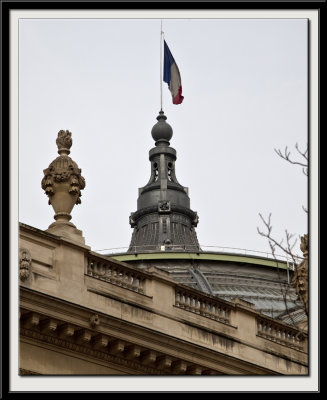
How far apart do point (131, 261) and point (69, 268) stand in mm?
23288

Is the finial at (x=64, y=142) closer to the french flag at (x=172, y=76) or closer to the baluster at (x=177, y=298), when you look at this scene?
the baluster at (x=177, y=298)

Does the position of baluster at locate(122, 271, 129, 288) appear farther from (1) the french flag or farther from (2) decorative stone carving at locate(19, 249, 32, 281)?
(1) the french flag

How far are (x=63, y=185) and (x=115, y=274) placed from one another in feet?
8.93

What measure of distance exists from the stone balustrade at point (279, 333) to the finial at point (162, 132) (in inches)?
1620

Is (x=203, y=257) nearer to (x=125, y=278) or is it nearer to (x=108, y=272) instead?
(x=125, y=278)

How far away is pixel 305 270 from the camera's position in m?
29.7

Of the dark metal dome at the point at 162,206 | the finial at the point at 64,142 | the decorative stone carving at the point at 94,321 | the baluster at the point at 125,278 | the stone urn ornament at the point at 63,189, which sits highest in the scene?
the dark metal dome at the point at 162,206

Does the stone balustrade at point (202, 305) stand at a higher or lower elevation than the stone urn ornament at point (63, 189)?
lower

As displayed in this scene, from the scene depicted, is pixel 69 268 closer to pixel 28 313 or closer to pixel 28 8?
pixel 28 313

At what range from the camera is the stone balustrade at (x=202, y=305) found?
3719cm

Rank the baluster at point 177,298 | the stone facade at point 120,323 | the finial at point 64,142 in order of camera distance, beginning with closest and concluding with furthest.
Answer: the stone facade at point 120,323, the finial at point 64,142, the baluster at point 177,298

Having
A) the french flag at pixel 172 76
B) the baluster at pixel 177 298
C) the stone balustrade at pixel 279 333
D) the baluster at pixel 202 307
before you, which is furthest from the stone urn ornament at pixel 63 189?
the french flag at pixel 172 76

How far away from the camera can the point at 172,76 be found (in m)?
55.4
